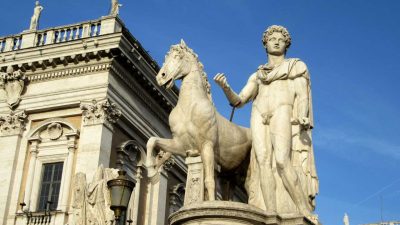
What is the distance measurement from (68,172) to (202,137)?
55.6ft

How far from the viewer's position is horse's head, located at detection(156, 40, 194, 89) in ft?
31.7

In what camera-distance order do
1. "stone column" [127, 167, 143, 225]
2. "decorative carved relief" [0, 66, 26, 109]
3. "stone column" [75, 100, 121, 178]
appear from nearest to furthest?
1. "stone column" [75, 100, 121, 178]
2. "stone column" [127, 167, 143, 225]
3. "decorative carved relief" [0, 66, 26, 109]

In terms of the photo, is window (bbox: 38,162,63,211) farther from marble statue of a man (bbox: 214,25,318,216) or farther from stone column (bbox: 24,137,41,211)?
marble statue of a man (bbox: 214,25,318,216)

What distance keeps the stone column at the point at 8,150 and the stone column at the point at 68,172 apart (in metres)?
2.29

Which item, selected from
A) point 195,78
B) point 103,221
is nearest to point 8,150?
point 103,221

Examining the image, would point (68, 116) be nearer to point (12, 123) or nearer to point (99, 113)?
point (99, 113)

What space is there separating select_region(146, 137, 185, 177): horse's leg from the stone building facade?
15.1 meters

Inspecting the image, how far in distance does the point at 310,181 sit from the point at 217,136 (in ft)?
4.66

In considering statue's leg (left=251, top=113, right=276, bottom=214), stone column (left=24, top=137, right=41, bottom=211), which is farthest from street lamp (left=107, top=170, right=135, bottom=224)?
stone column (left=24, top=137, right=41, bottom=211)

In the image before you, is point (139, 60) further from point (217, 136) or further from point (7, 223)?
point (217, 136)

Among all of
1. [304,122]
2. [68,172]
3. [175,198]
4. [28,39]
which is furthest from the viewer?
[175,198]

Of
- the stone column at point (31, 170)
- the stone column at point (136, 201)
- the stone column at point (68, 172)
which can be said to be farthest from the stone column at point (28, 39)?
the stone column at point (136, 201)

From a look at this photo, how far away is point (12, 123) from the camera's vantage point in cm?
2664

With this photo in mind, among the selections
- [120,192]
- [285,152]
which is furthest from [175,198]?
[285,152]
